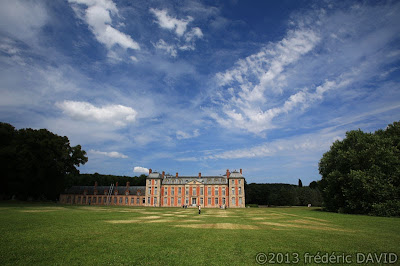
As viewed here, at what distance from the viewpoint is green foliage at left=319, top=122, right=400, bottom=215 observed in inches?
1284

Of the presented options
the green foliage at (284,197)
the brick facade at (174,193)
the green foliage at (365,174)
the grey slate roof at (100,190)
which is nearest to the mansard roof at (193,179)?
the brick facade at (174,193)

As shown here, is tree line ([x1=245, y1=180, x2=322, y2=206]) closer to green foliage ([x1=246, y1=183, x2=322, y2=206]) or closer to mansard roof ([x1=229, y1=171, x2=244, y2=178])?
green foliage ([x1=246, y1=183, x2=322, y2=206])

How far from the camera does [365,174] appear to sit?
34.2 metres

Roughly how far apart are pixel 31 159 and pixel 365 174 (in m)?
57.1

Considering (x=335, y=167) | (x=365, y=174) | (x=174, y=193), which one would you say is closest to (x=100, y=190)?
(x=174, y=193)

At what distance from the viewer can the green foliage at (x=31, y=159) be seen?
43.0 m

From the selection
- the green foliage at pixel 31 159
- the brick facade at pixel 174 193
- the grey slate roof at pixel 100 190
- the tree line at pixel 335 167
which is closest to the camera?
the tree line at pixel 335 167

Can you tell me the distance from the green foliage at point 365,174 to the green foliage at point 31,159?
5246 cm

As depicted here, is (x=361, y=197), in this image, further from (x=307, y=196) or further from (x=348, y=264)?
(x=307, y=196)

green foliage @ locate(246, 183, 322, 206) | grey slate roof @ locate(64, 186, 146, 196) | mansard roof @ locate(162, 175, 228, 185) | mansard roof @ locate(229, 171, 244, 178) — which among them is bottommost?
green foliage @ locate(246, 183, 322, 206)

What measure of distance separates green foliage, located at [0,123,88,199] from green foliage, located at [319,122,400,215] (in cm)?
5246

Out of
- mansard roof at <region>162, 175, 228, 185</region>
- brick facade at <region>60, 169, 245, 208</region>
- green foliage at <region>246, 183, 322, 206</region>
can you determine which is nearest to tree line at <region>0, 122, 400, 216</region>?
brick facade at <region>60, 169, 245, 208</region>

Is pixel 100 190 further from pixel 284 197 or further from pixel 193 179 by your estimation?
pixel 284 197

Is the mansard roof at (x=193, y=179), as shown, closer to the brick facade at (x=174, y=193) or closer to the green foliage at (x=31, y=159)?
the brick facade at (x=174, y=193)
